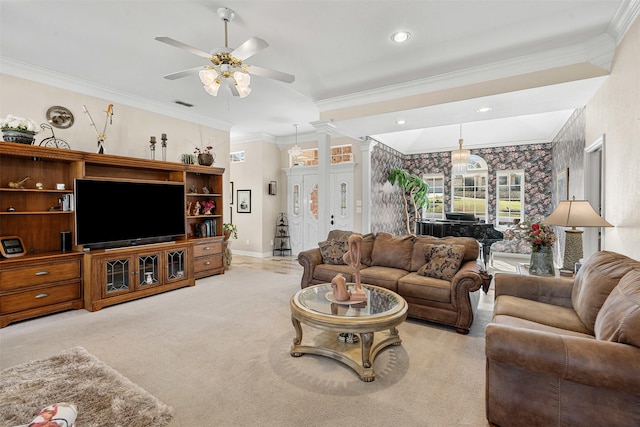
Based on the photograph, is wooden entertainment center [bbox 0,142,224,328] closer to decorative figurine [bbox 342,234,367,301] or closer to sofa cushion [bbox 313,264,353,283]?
sofa cushion [bbox 313,264,353,283]

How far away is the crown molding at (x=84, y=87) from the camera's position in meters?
3.69

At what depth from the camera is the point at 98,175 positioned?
14.1 ft

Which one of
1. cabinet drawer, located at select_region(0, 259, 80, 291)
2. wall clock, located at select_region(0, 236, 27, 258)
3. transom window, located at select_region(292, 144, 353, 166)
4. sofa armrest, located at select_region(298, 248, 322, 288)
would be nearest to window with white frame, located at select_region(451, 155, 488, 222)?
transom window, located at select_region(292, 144, 353, 166)

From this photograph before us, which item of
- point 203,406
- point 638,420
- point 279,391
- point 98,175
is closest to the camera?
point 638,420

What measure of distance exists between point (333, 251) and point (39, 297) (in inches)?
139

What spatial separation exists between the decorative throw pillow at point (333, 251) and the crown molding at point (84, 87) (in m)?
3.61

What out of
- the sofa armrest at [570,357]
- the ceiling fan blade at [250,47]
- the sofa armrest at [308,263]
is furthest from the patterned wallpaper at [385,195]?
the sofa armrest at [570,357]

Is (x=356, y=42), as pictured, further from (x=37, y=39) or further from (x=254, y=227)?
(x=254, y=227)

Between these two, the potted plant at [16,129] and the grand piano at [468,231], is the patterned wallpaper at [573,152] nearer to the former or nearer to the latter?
the grand piano at [468,231]

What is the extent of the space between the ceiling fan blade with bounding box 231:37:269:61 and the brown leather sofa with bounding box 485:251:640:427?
8.40 ft

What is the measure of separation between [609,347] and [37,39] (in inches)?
209

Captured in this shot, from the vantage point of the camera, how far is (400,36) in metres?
3.07

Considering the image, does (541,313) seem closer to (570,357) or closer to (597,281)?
(597,281)

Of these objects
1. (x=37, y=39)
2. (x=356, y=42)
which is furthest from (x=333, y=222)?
(x=37, y=39)
